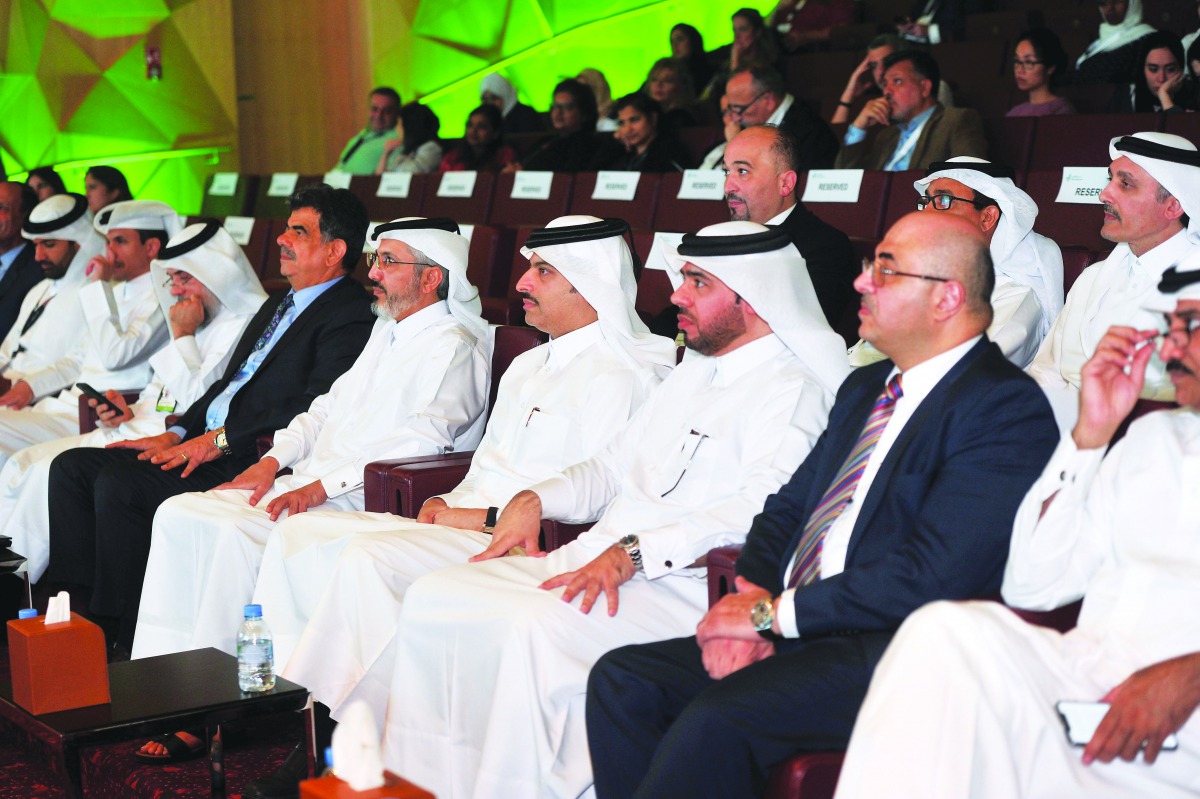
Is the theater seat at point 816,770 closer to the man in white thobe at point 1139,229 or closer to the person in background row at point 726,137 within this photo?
the man in white thobe at point 1139,229

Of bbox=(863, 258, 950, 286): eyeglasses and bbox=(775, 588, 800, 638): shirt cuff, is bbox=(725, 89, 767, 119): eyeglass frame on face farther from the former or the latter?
bbox=(775, 588, 800, 638): shirt cuff

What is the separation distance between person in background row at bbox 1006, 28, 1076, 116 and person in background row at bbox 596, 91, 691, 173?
1.71 metres

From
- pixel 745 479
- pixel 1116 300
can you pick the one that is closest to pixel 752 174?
pixel 1116 300

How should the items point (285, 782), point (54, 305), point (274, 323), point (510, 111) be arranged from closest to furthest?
point (285, 782), point (274, 323), point (54, 305), point (510, 111)

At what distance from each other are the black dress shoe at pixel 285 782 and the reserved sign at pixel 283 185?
18.7ft

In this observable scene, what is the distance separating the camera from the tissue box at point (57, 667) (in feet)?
8.64

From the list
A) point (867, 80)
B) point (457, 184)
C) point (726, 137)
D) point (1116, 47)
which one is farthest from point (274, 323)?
point (1116, 47)

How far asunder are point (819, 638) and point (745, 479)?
1.95ft

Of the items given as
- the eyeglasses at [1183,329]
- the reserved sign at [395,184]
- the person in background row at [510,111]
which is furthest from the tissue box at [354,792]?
the person in background row at [510,111]

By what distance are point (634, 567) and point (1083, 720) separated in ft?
3.67

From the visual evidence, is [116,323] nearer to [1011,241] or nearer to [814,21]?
[1011,241]

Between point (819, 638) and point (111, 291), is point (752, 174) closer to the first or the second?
point (819, 638)

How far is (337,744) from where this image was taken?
5.79ft

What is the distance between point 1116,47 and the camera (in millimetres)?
6383
